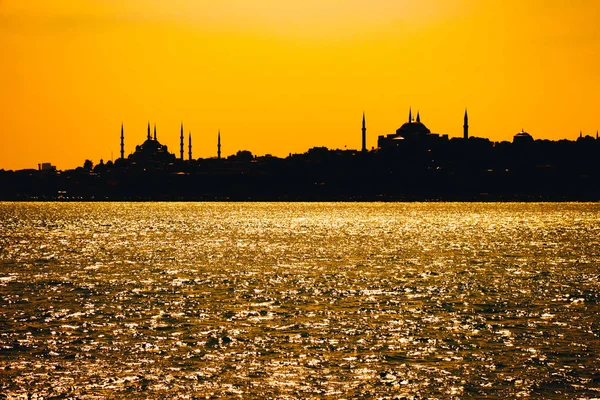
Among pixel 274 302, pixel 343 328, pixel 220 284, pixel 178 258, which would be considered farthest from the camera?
pixel 178 258

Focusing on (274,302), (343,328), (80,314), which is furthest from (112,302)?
(343,328)

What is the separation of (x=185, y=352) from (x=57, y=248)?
57.6 m

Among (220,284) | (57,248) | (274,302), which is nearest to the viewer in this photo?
(274,302)

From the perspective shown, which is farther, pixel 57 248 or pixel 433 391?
pixel 57 248

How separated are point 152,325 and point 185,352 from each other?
5909mm

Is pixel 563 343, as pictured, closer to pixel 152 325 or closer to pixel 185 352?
pixel 185 352

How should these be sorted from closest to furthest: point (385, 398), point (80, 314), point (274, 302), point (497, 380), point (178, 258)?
1. point (385, 398)
2. point (497, 380)
3. point (80, 314)
4. point (274, 302)
5. point (178, 258)

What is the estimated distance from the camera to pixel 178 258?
7212 cm

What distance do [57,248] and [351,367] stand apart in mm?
61283

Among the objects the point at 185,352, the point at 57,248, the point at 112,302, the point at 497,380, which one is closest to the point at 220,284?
the point at 112,302

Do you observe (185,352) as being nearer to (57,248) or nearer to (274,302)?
(274,302)

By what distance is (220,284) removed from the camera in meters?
51.2

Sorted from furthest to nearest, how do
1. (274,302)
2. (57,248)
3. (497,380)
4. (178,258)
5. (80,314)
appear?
(57,248) < (178,258) < (274,302) < (80,314) < (497,380)

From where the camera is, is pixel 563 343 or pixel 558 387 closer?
pixel 558 387
